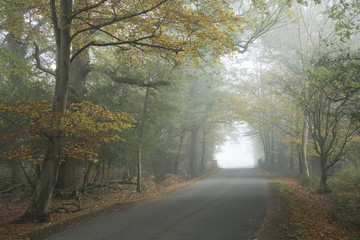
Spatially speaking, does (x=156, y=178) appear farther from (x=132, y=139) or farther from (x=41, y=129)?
(x=41, y=129)

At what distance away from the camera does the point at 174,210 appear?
25.5 feet

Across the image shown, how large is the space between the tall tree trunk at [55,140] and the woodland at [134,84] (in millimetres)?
32

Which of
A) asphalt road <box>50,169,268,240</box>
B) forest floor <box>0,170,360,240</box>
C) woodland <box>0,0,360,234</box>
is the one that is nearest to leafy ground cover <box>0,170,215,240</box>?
forest floor <box>0,170,360,240</box>

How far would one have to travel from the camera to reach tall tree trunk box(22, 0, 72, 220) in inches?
274

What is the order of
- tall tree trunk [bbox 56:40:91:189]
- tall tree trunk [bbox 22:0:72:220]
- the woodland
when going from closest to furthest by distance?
tall tree trunk [bbox 22:0:72:220] → the woodland → tall tree trunk [bbox 56:40:91:189]

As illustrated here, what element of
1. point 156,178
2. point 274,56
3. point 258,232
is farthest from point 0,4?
point 274,56

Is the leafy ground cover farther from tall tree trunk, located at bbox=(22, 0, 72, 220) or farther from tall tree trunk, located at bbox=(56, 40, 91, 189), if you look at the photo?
tall tree trunk, located at bbox=(56, 40, 91, 189)

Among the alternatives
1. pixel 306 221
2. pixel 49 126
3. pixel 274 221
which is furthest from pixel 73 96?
pixel 306 221

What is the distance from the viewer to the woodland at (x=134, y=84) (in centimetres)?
743

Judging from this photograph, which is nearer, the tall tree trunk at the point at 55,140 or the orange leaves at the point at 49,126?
the orange leaves at the point at 49,126

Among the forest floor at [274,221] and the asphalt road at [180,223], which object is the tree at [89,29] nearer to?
the forest floor at [274,221]

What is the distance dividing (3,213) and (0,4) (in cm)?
784

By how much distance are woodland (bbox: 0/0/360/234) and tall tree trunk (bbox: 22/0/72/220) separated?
0.03 meters

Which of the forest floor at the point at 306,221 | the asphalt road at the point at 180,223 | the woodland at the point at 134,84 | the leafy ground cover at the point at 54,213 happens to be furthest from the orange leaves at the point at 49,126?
the forest floor at the point at 306,221
